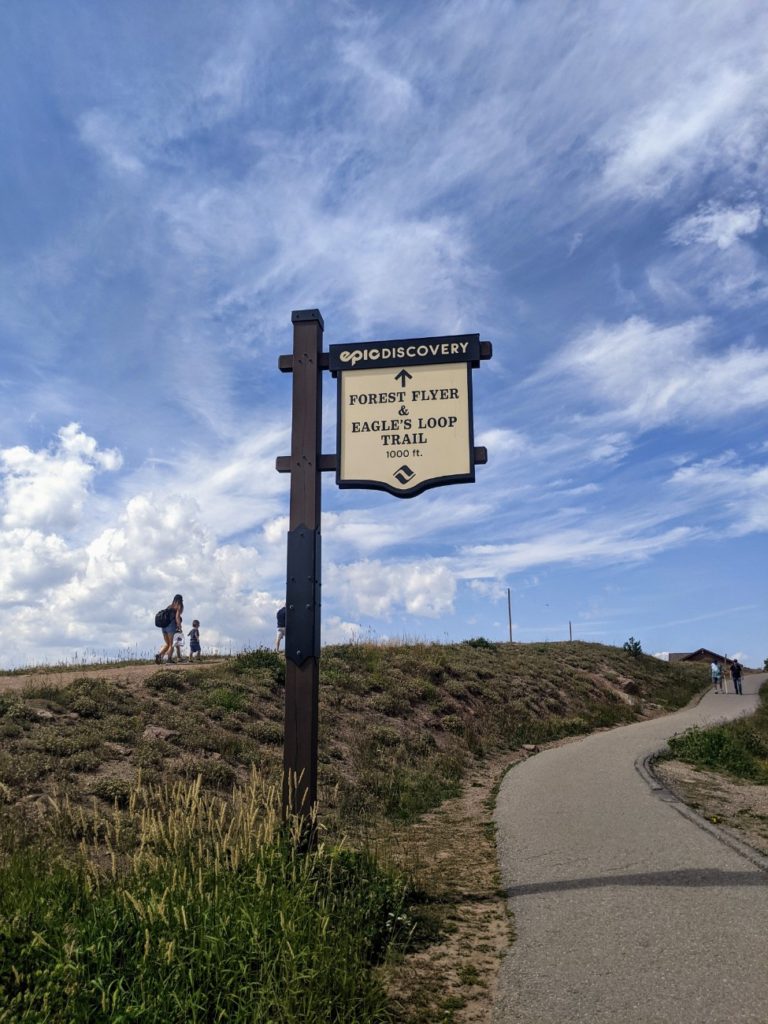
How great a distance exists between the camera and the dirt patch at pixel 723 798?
9.36 metres

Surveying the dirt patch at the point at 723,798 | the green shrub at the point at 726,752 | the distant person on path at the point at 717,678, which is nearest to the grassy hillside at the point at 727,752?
the green shrub at the point at 726,752

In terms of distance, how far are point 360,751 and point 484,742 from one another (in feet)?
15.7

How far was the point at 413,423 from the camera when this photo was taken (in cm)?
777

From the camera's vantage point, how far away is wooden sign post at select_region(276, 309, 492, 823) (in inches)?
291

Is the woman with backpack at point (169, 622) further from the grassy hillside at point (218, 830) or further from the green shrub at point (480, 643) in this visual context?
the green shrub at point (480, 643)

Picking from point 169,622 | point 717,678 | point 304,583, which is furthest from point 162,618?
point 717,678

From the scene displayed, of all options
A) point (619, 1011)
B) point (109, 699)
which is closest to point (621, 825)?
point (619, 1011)

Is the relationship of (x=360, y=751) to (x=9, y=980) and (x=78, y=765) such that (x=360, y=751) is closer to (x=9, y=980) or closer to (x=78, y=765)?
(x=78, y=765)

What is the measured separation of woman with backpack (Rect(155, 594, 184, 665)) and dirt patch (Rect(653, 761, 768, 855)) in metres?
12.8

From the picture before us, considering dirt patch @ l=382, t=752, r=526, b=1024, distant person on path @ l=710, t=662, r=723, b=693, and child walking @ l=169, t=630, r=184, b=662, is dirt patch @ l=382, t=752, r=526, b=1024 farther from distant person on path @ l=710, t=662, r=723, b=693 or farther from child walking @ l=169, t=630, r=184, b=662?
distant person on path @ l=710, t=662, r=723, b=693

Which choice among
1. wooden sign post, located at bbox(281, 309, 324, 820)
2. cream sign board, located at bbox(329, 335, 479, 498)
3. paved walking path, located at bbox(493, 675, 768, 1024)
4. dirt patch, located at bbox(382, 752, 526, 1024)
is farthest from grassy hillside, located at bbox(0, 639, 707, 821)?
cream sign board, located at bbox(329, 335, 479, 498)

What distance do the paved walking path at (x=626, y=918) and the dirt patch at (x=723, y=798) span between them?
1.92 ft

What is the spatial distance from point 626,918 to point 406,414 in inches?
196

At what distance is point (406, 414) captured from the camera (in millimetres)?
7777
